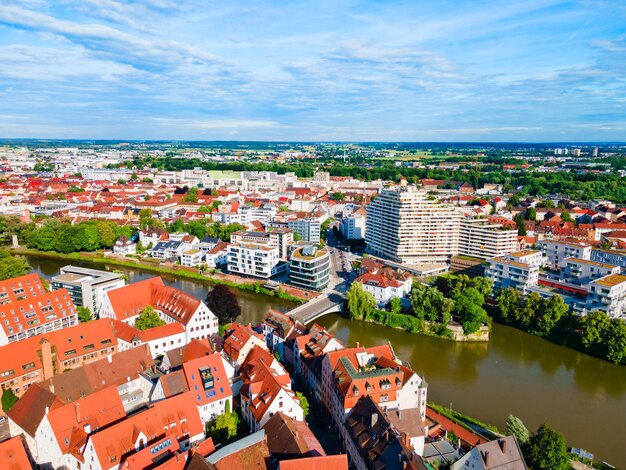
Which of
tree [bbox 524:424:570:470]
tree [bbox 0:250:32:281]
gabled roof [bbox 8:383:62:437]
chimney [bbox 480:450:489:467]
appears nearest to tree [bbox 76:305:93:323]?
tree [bbox 0:250:32:281]

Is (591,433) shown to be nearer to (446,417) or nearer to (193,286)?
(446,417)

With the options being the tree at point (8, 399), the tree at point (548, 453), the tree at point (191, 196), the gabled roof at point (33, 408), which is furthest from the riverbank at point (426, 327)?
the tree at point (191, 196)

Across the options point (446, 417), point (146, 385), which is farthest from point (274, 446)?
point (446, 417)

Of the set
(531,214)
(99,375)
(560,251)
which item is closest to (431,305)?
(560,251)

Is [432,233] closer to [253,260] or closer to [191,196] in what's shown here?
[253,260]

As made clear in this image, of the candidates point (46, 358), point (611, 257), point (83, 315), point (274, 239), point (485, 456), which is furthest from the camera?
point (274, 239)

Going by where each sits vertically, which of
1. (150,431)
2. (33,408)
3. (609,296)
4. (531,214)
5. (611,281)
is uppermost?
(531,214)
